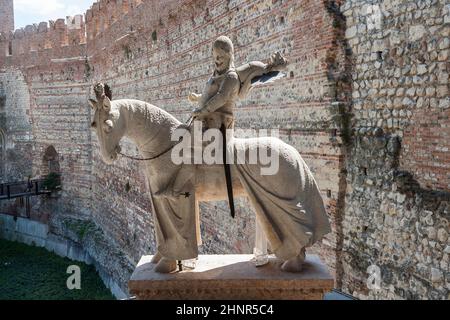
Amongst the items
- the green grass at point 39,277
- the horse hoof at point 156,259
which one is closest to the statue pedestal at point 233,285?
the horse hoof at point 156,259

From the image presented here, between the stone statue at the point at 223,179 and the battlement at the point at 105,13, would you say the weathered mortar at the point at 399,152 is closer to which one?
the stone statue at the point at 223,179

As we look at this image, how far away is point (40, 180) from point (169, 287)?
16.8 m

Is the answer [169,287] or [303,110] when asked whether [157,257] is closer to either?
[169,287]

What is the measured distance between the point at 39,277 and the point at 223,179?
12.4 metres

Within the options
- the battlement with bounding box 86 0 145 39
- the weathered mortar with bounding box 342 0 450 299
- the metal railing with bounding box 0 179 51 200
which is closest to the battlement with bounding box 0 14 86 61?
the battlement with bounding box 86 0 145 39

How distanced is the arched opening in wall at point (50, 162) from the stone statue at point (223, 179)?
1650 centimetres

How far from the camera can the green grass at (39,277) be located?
13.0m

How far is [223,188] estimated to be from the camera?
4137 millimetres

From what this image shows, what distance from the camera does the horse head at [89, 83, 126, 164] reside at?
3.78 meters

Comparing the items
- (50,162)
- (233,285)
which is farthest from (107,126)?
(50,162)

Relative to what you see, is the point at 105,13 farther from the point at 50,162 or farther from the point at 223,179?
the point at 223,179

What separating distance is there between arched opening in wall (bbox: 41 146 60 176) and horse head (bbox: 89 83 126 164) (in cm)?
1657

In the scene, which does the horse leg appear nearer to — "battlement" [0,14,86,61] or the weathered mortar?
the weathered mortar

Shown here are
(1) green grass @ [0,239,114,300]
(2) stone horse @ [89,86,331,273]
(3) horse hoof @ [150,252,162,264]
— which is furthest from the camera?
(1) green grass @ [0,239,114,300]
